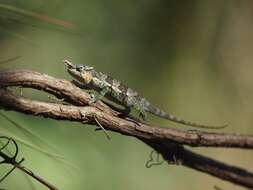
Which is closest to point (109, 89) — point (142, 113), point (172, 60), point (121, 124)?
point (142, 113)

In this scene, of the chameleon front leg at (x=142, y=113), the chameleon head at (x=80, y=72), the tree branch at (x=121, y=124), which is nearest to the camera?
the tree branch at (x=121, y=124)

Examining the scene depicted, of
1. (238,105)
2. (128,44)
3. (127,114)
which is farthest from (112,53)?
(127,114)

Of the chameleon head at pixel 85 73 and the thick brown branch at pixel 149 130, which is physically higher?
the chameleon head at pixel 85 73

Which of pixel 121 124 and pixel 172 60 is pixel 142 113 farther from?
pixel 172 60

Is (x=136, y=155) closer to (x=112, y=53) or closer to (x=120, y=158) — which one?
(x=120, y=158)

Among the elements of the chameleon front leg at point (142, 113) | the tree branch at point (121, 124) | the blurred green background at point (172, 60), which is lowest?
the tree branch at point (121, 124)

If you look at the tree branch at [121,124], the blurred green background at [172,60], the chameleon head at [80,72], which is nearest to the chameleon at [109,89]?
the chameleon head at [80,72]

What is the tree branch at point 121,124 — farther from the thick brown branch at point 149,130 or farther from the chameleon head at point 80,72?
the chameleon head at point 80,72

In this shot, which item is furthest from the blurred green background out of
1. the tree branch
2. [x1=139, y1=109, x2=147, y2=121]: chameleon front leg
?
the tree branch
